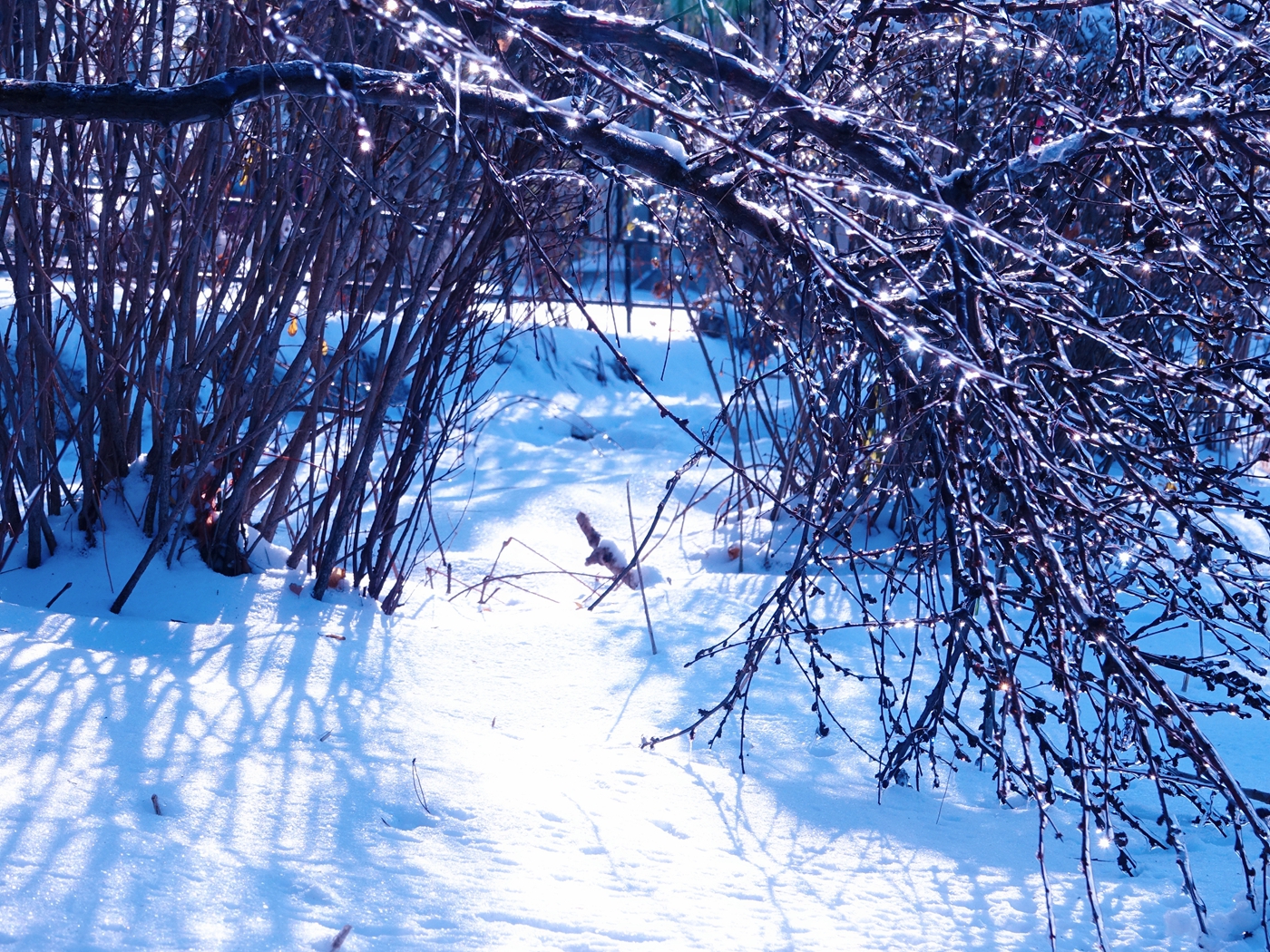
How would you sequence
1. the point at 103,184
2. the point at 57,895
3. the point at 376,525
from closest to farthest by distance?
the point at 57,895
the point at 103,184
the point at 376,525

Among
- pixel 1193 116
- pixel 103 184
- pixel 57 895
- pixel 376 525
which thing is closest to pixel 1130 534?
pixel 1193 116

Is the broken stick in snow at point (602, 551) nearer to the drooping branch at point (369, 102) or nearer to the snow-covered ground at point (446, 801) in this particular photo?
the snow-covered ground at point (446, 801)

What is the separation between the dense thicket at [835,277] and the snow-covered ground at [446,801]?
0.19 meters

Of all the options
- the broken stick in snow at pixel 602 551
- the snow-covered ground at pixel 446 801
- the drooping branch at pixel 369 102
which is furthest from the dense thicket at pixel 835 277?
the broken stick in snow at pixel 602 551

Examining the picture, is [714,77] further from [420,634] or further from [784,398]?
[784,398]

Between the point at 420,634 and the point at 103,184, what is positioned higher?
the point at 103,184

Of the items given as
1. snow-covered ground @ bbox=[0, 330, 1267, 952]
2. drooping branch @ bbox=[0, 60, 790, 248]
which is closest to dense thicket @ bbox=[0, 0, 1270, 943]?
drooping branch @ bbox=[0, 60, 790, 248]

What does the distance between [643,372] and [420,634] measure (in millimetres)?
6744

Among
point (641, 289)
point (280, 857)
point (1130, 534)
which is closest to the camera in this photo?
point (1130, 534)

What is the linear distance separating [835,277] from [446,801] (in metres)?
1.33

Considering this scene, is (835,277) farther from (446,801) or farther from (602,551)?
(602,551)

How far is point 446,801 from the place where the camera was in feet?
7.04

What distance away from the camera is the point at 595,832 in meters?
2.12

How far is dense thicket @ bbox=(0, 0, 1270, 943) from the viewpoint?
1.50 metres
